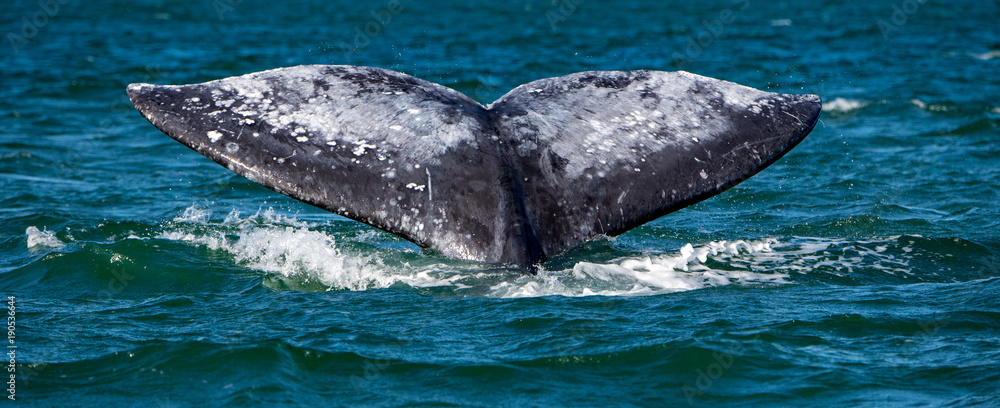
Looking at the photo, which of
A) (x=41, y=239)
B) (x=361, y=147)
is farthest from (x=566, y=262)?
(x=41, y=239)

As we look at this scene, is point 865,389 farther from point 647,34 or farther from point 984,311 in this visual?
point 647,34

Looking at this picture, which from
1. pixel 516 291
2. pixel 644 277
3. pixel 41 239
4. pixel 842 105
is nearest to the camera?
pixel 516 291

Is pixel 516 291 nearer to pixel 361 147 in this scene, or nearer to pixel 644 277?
pixel 644 277

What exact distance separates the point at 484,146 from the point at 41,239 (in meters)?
4.32

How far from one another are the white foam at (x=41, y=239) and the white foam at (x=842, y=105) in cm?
1083

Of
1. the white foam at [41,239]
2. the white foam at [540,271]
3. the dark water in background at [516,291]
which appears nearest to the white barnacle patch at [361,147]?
the white foam at [540,271]

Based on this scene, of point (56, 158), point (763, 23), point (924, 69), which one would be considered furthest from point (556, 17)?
point (56, 158)

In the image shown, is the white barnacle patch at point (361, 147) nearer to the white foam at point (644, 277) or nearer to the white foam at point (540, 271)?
the white foam at point (540, 271)

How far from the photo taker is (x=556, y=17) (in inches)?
1512

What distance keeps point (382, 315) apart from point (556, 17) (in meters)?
33.9

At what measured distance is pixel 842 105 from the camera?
1472 centimetres

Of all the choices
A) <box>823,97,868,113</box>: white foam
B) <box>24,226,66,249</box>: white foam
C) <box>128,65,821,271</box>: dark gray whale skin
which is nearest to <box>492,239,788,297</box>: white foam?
<box>128,65,821,271</box>: dark gray whale skin

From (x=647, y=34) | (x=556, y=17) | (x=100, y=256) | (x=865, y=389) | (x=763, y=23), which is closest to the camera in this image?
(x=865, y=389)

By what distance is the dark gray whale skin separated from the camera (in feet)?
16.6
